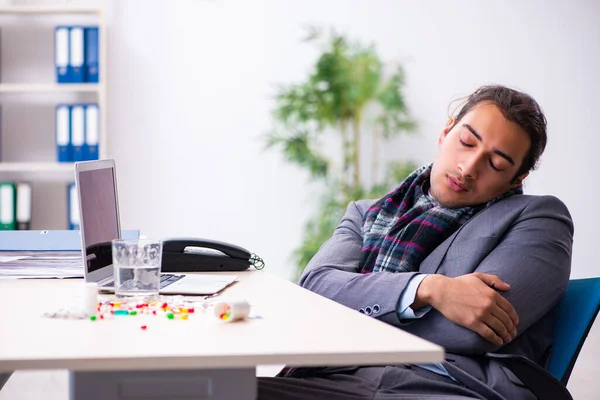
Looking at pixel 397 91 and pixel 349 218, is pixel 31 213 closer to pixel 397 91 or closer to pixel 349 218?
pixel 397 91

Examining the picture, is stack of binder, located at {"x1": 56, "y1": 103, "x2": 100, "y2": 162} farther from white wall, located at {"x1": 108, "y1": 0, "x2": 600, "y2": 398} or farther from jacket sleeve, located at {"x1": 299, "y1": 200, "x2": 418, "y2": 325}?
jacket sleeve, located at {"x1": 299, "y1": 200, "x2": 418, "y2": 325}

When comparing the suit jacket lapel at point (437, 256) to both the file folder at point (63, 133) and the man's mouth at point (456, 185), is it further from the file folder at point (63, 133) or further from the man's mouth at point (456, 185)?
the file folder at point (63, 133)

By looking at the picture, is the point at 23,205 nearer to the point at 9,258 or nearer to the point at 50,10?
the point at 50,10

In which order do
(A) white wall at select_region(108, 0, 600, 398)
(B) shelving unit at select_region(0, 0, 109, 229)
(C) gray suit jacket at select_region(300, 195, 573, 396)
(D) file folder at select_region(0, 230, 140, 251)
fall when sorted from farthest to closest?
1. (A) white wall at select_region(108, 0, 600, 398)
2. (B) shelving unit at select_region(0, 0, 109, 229)
3. (D) file folder at select_region(0, 230, 140, 251)
4. (C) gray suit jacket at select_region(300, 195, 573, 396)

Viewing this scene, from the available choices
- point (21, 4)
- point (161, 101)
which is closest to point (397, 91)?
point (161, 101)

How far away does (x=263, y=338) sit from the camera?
3.54 feet

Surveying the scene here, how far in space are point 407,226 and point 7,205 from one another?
3.15 m

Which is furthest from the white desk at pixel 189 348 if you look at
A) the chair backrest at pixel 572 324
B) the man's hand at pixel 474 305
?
the chair backrest at pixel 572 324

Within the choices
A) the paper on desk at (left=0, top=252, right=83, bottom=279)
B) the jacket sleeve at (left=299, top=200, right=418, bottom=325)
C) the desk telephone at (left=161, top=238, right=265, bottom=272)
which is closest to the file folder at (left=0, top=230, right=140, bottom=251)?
the paper on desk at (left=0, top=252, right=83, bottom=279)

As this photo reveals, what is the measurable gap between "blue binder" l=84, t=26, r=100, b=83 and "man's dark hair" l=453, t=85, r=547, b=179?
2940mm

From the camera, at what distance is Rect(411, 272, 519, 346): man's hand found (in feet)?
4.83

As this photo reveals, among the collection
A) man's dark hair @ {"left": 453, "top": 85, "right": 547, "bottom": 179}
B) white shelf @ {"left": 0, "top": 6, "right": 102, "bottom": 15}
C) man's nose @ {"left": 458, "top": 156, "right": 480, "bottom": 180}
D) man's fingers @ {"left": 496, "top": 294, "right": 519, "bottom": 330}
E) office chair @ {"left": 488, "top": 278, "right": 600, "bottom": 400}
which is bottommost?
office chair @ {"left": 488, "top": 278, "right": 600, "bottom": 400}

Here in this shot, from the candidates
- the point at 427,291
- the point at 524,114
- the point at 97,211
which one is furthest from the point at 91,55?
the point at 427,291

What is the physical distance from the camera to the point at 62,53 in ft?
14.0
